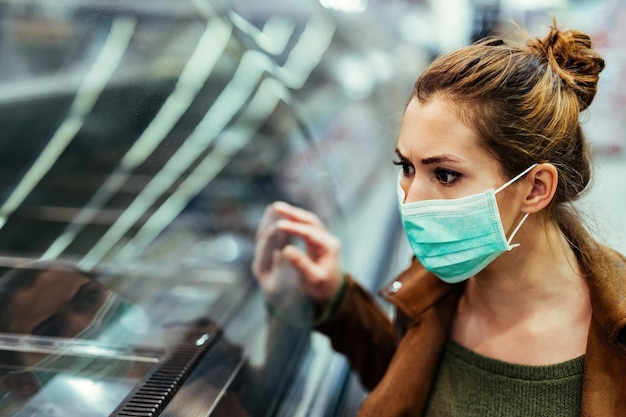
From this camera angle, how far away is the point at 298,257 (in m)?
2.04

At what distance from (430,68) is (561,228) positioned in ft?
1.71

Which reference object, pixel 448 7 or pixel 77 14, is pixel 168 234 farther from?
pixel 448 7

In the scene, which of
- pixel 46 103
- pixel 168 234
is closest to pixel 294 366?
pixel 168 234

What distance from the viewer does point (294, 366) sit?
6.93ft

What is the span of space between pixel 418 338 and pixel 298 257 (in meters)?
0.52

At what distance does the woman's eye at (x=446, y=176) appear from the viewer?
→ 4.65 ft

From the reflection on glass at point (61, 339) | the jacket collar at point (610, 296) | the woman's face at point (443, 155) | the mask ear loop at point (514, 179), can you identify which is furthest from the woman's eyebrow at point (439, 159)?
the reflection on glass at point (61, 339)

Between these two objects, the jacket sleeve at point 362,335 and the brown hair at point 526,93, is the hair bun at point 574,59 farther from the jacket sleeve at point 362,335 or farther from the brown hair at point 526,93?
the jacket sleeve at point 362,335

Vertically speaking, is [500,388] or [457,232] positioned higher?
[457,232]

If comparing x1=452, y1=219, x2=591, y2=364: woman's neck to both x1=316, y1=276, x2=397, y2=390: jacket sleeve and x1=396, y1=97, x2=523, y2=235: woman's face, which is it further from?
x1=316, y1=276, x2=397, y2=390: jacket sleeve

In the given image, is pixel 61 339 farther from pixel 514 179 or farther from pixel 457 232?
pixel 514 179

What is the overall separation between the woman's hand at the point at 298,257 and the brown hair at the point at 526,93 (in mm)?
748

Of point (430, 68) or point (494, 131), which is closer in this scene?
point (494, 131)

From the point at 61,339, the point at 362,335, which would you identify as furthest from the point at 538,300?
the point at 61,339
